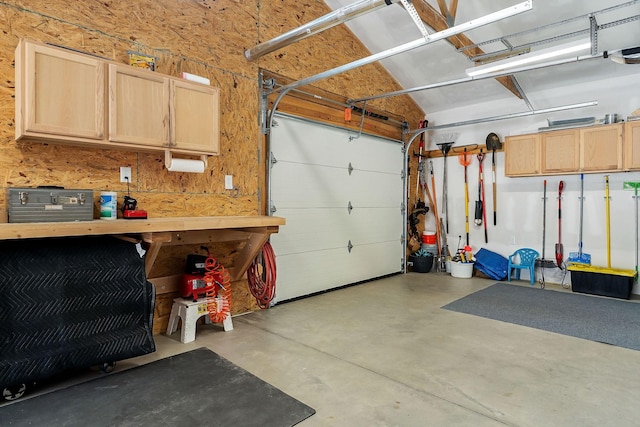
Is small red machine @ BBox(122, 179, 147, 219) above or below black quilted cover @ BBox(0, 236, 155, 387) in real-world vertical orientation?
above

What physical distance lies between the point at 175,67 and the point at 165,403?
9.09 feet

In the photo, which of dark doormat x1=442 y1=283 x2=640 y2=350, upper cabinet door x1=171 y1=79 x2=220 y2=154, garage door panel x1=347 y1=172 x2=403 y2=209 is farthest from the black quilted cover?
garage door panel x1=347 y1=172 x2=403 y2=209

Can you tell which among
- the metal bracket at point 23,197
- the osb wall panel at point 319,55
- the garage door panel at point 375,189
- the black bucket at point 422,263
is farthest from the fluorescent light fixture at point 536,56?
the metal bracket at point 23,197

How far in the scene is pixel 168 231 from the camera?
2.84m

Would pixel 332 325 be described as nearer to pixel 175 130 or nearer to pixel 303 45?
pixel 175 130

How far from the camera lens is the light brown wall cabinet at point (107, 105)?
2.36 meters

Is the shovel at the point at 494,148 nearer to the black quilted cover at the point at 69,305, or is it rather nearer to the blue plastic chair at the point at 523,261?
the blue plastic chair at the point at 523,261

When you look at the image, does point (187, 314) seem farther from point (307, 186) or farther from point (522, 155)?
point (522, 155)

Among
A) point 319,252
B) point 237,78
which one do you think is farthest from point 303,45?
point 319,252

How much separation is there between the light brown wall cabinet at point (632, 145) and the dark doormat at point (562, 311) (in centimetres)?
173

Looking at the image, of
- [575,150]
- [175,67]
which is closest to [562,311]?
[575,150]

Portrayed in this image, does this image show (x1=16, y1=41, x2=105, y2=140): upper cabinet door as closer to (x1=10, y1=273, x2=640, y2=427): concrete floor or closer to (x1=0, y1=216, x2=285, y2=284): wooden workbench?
(x1=0, y1=216, x2=285, y2=284): wooden workbench

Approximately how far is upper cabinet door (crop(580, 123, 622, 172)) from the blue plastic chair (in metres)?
1.52

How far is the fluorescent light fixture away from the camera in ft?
10.00
